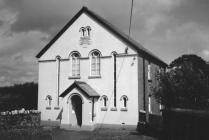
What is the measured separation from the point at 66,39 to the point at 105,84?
6.80 m

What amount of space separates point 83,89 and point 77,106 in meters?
3.12

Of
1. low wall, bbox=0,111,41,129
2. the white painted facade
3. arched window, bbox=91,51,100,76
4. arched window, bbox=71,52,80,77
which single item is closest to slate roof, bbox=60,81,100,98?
the white painted facade

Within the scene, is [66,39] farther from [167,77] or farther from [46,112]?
[167,77]

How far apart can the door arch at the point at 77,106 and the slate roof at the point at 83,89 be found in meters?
0.92

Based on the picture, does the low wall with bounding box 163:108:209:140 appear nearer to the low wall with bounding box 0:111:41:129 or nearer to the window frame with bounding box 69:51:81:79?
the window frame with bounding box 69:51:81:79

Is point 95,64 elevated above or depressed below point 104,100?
above

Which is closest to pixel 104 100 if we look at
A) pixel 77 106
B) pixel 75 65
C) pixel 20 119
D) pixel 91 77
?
pixel 91 77

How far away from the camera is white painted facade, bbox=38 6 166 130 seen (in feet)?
86.8

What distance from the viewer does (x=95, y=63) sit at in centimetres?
2845

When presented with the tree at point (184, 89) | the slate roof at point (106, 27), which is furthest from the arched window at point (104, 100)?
the slate roof at point (106, 27)

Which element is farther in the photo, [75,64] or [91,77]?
[75,64]

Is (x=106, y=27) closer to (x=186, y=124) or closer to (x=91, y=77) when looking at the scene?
(x=91, y=77)

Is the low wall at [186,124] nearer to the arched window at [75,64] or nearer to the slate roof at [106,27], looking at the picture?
the slate roof at [106,27]

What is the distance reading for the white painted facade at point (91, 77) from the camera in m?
26.5
